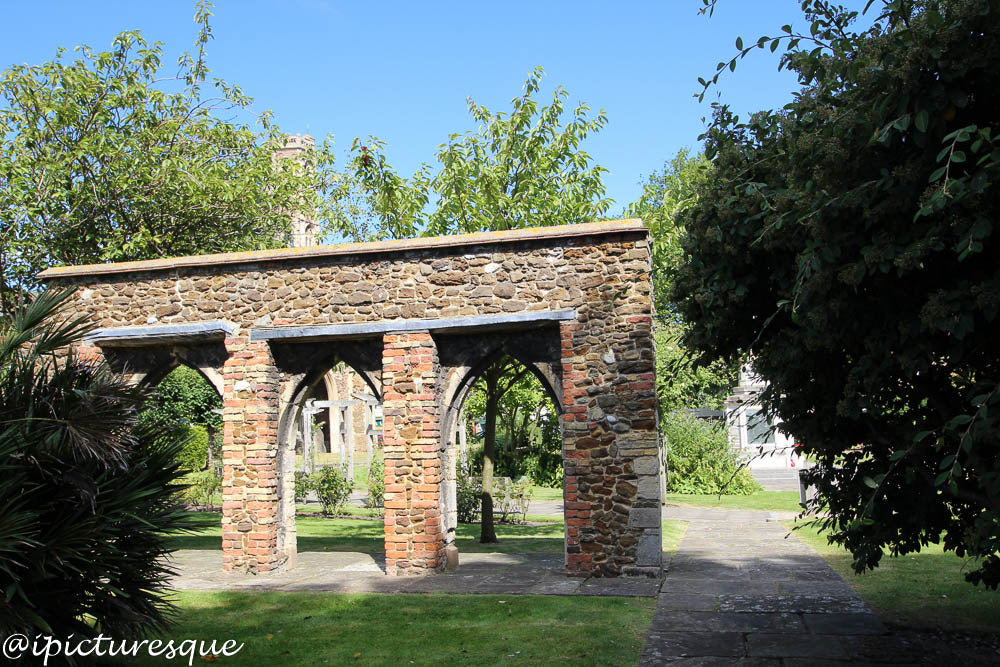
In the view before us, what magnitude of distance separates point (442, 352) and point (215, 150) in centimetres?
912

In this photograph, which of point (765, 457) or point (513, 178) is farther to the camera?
point (765, 457)

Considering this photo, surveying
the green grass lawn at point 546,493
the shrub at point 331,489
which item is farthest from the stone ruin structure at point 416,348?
the green grass lawn at point 546,493

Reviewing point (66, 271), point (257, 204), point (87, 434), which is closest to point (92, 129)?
point (257, 204)

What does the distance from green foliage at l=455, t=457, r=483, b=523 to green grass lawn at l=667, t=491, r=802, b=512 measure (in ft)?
19.7

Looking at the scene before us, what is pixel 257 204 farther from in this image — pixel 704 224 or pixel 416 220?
pixel 704 224

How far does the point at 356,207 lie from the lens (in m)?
25.5

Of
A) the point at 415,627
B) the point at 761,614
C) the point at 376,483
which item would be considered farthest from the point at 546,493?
the point at 415,627

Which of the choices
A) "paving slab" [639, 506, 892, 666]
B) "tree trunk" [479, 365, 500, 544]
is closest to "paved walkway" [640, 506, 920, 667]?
"paving slab" [639, 506, 892, 666]

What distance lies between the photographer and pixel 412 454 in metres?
10.6

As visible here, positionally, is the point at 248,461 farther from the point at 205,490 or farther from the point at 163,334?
the point at 205,490

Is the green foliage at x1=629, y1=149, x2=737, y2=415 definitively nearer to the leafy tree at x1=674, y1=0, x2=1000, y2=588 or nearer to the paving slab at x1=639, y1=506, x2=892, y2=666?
the leafy tree at x1=674, y1=0, x2=1000, y2=588

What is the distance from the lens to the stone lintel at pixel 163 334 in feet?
36.4

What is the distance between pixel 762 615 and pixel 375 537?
29.1 feet

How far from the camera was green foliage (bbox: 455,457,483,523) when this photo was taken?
17.2 metres
